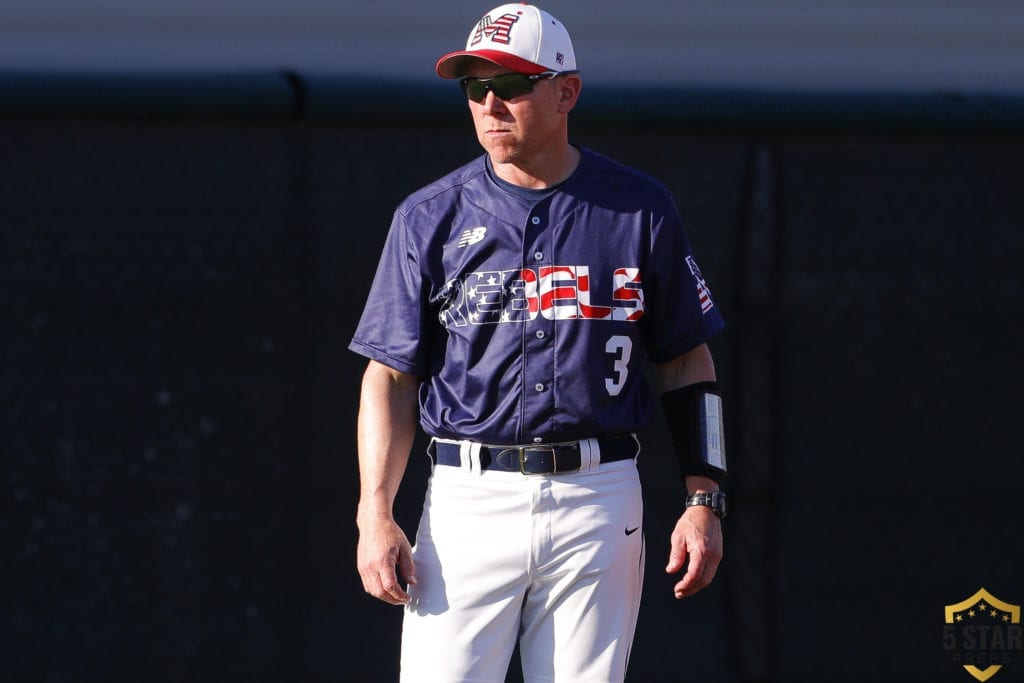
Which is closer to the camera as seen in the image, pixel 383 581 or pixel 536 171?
pixel 383 581

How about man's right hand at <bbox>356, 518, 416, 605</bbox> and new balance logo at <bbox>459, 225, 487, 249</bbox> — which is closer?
man's right hand at <bbox>356, 518, 416, 605</bbox>

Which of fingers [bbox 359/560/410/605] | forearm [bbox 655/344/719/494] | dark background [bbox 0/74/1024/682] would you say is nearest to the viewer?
fingers [bbox 359/560/410/605]

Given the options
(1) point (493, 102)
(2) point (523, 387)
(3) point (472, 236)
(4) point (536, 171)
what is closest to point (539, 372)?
(2) point (523, 387)

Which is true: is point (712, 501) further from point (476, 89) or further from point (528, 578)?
point (476, 89)

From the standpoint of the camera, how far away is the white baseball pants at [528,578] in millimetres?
2344

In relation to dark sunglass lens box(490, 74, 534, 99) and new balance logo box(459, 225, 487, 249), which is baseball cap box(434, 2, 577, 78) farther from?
new balance logo box(459, 225, 487, 249)

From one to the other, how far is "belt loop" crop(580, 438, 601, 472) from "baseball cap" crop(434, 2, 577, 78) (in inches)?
26.7

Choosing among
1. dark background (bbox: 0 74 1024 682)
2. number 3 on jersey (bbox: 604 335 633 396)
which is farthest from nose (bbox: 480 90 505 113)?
dark background (bbox: 0 74 1024 682)

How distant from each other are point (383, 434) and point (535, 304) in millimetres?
374

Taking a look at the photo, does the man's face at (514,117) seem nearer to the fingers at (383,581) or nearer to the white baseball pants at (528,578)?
the white baseball pants at (528,578)

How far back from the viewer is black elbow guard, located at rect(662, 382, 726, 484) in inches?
97.3

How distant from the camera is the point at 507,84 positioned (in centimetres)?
233

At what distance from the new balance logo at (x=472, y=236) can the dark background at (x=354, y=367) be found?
3.67 feet

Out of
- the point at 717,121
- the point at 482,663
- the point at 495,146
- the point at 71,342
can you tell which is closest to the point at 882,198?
the point at 717,121
